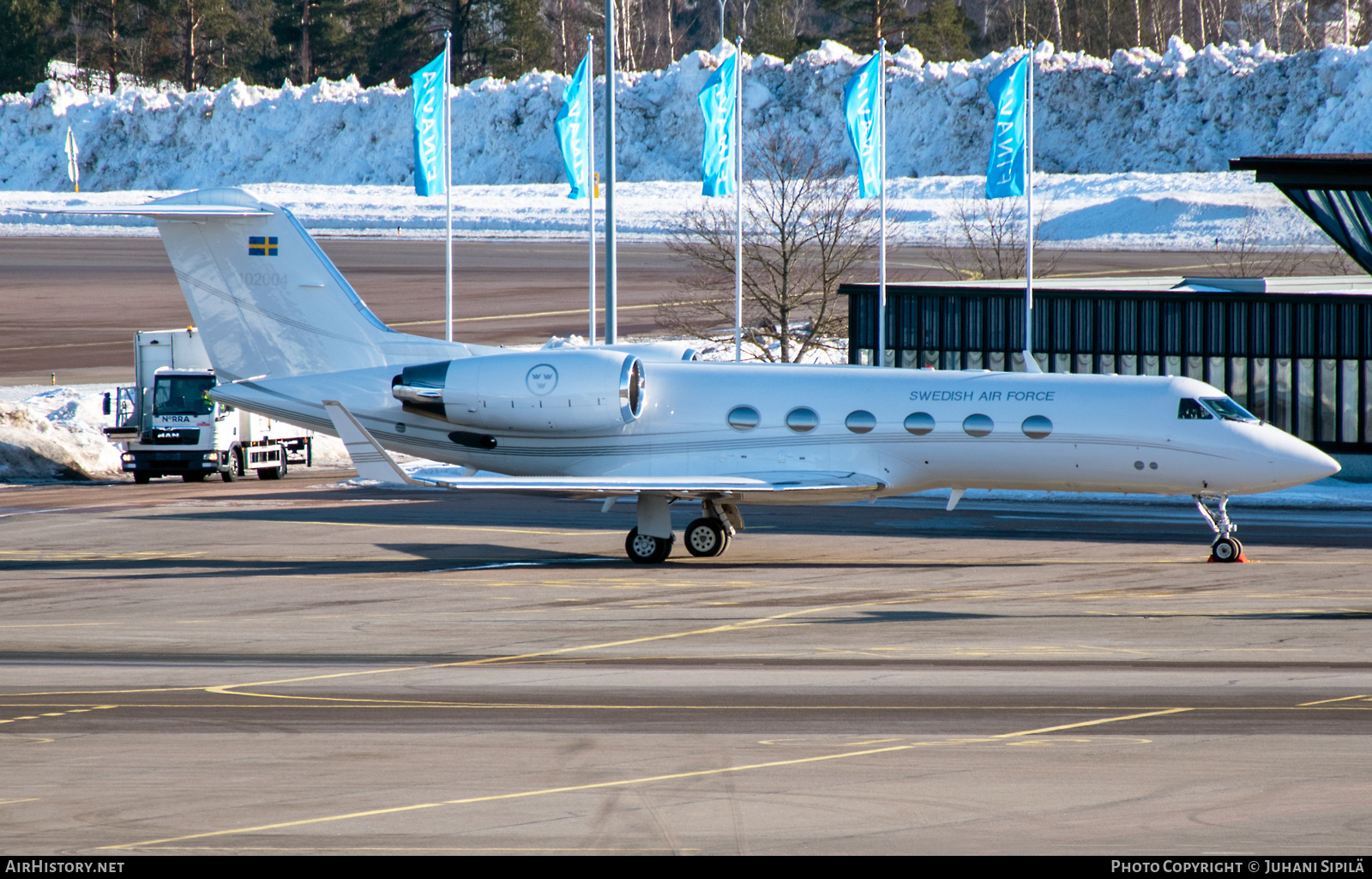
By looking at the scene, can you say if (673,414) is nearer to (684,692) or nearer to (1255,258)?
(684,692)

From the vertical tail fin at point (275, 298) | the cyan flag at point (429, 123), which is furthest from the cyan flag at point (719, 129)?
the vertical tail fin at point (275, 298)

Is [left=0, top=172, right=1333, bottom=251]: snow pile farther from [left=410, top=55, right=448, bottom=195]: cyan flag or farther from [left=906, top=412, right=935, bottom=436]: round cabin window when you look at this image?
[left=906, top=412, right=935, bottom=436]: round cabin window

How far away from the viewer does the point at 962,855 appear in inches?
392

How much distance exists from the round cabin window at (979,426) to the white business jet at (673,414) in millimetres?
26

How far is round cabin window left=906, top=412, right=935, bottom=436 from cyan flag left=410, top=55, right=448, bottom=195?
729 inches

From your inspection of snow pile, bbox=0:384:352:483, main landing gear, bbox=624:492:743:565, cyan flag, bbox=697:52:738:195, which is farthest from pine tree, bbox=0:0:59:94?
main landing gear, bbox=624:492:743:565

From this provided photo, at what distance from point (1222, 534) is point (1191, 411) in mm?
2098

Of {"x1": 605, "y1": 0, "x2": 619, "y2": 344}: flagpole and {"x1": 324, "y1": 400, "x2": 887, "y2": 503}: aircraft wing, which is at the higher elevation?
{"x1": 605, "y1": 0, "x2": 619, "y2": 344}: flagpole

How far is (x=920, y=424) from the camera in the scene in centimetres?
2336

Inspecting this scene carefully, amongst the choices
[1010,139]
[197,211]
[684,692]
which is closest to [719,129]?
[1010,139]

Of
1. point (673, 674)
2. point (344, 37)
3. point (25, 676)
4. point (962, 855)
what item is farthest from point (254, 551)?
point (344, 37)

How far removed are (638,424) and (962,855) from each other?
14.6 metres

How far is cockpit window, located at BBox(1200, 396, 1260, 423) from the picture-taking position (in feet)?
75.6
